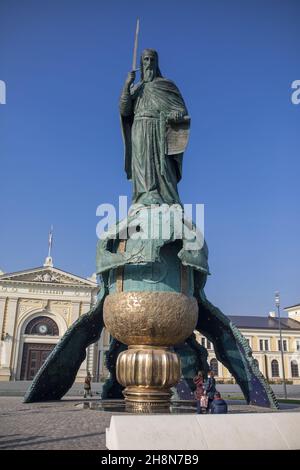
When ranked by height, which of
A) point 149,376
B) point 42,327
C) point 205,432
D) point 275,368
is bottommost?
point 275,368

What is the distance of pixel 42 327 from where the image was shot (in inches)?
1690

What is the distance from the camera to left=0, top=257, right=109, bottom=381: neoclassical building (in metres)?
41.1

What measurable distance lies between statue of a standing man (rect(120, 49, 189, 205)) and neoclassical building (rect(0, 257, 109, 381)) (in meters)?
33.9

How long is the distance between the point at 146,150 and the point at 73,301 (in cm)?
3591

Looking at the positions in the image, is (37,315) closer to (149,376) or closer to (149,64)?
(149,64)

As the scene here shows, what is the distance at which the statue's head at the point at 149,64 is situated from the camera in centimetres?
1065

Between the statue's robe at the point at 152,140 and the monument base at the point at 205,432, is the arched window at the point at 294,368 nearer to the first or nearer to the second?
the statue's robe at the point at 152,140

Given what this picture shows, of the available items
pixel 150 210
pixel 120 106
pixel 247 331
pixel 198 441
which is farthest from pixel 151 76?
pixel 247 331

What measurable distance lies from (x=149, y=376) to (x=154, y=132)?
5.60 metres

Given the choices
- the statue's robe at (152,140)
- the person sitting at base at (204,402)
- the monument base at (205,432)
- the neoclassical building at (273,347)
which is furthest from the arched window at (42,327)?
the monument base at (205,432)

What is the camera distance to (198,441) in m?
4.62

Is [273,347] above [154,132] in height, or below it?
below

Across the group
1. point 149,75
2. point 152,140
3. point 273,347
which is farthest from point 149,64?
point 273,347
